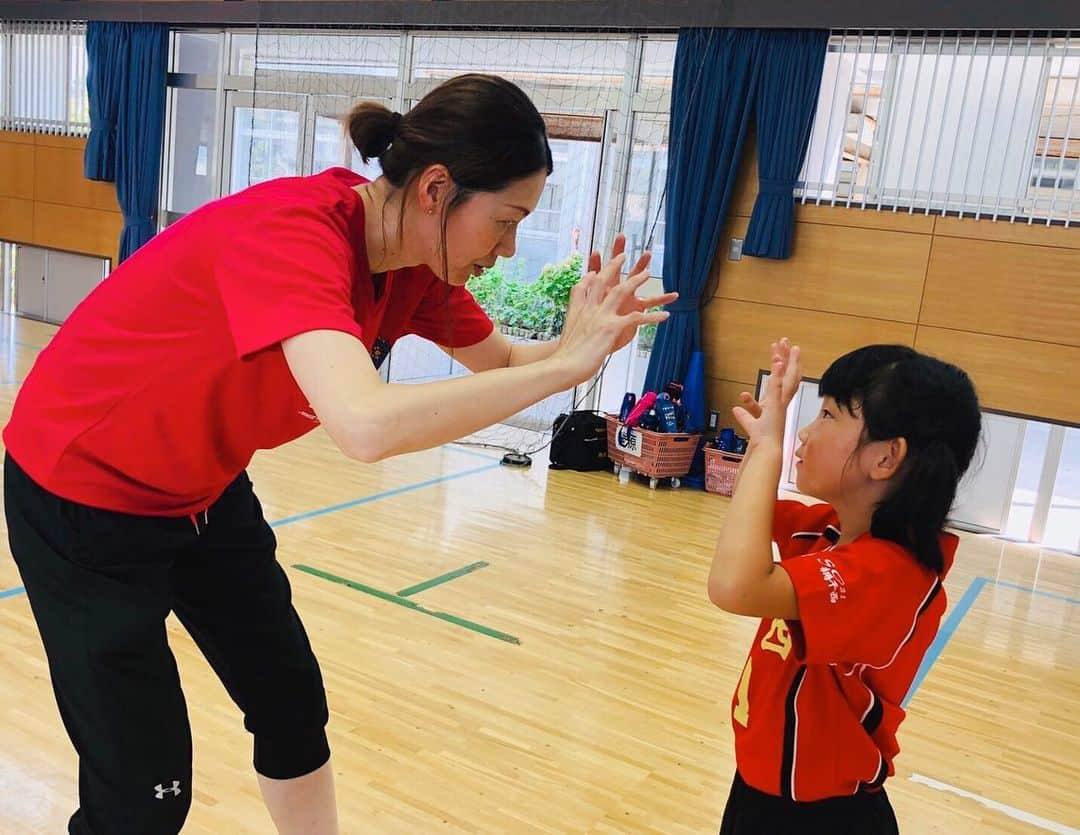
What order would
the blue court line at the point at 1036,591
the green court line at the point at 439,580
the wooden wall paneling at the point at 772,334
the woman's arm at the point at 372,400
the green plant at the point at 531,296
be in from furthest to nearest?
the green plant at the point at 531,296
the wooden wall paneling at the point at 772,334
the blue court line at the point at 1036,591
the green court line at the point at 439,580
the woman's arm at the point at 372,400

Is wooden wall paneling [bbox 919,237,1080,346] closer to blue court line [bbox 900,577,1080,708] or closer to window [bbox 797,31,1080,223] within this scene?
window [bbox 797,31,1080,223]

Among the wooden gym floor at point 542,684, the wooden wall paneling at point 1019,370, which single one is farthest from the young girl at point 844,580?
the wooden wall paneling at point 1019,370

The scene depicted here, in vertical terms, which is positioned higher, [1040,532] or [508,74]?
[508,74]

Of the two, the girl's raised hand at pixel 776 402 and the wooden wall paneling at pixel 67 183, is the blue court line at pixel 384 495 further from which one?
the wooden wall paneling at pixel 67 183

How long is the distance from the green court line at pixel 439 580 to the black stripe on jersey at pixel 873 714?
7.75 ft

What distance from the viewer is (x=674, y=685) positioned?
10.1ft

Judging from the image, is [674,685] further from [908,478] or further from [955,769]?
[908,478]

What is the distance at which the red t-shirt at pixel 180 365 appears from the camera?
3.90 feet

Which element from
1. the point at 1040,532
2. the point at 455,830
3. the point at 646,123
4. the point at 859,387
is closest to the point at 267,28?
the point at 646,123

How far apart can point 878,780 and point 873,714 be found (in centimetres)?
9

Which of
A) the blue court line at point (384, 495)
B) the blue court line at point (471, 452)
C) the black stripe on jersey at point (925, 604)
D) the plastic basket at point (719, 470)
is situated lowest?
the blue court line at point (471, 452)

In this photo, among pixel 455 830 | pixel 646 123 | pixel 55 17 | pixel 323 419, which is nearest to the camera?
pixel 323 419

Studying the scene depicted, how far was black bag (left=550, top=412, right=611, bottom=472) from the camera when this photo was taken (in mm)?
5703

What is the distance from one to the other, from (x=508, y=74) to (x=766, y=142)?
5.22 ft
